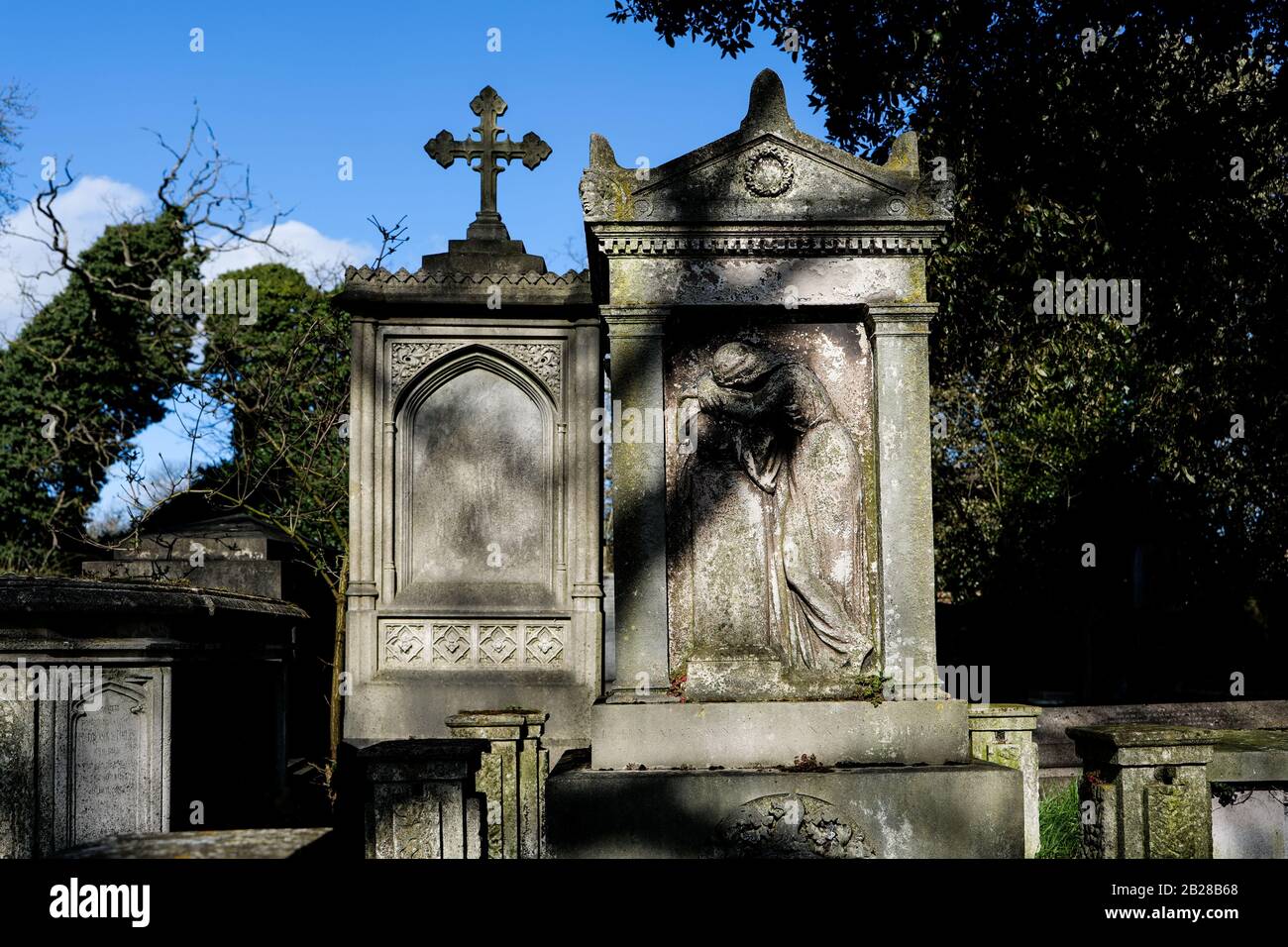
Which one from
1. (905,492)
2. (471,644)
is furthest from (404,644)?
(905,492)

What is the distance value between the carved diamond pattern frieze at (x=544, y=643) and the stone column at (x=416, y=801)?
4.39 meters

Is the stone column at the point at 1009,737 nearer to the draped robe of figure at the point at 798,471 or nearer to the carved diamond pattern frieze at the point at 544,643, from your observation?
the draped robe of figure at the point at 798,471

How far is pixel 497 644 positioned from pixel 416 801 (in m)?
4.43

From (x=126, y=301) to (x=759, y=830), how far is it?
20922 mm

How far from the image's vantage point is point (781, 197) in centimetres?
636

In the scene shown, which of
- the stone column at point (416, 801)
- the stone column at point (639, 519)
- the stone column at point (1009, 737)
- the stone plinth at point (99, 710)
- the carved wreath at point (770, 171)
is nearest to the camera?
the stone column at point (416, 801)

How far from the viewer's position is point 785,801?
223 inches

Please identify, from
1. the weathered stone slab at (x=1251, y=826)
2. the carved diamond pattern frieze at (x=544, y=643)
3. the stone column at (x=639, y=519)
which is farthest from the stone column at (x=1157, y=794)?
the carved diamond pattern frieze at (x=544, y=643)

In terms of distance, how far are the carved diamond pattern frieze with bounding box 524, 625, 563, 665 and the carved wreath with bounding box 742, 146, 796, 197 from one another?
15.1 feet

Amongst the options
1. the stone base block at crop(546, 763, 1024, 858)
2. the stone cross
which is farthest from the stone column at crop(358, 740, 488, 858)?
the stone cross

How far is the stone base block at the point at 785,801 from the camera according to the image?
225 inches

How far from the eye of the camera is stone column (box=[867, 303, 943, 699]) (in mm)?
6250

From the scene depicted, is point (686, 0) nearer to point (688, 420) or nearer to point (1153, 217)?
point (1153, 217)

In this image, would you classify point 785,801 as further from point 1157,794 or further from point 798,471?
point 798,471
